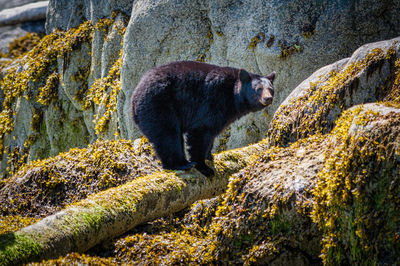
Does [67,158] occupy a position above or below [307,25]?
below

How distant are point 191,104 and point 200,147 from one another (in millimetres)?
691

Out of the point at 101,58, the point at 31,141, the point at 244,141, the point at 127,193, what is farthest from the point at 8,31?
the point at 127,193

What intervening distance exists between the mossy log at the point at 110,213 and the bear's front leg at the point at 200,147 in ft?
0.51

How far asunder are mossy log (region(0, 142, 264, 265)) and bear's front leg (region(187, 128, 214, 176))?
0.16 metres

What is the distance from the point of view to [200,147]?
5.95 m

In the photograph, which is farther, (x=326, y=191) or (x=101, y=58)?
(x=101, y=58)

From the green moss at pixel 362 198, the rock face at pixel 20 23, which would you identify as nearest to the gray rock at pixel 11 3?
the rock face at pixel 20 23

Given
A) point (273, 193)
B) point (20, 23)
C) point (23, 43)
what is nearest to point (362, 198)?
point (273, 193)

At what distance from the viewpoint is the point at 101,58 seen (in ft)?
37.8

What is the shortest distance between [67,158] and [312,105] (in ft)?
12.8

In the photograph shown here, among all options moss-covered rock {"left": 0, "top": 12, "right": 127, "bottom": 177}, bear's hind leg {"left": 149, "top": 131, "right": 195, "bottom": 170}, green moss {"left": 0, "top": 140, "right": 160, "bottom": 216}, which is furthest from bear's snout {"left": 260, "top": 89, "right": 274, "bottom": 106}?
moss-covered rock {"left": 0, "top": 12, "right": 127, "bottom": 177}

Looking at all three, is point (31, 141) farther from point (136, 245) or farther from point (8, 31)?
point (136, 245)

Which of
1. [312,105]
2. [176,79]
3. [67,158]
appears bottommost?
[67,158]

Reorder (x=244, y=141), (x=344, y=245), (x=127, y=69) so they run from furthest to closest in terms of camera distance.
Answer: (x=127, y=69) → (x=244, y=141) → (x=344, y=245)
